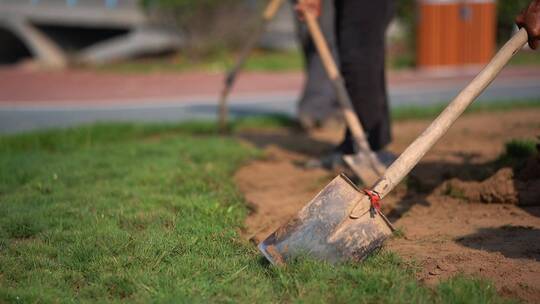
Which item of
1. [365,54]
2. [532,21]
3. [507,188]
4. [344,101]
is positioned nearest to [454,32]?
[365,54]

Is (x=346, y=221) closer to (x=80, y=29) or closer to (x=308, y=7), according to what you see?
(x=308, y=7)

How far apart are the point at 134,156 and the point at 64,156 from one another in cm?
52

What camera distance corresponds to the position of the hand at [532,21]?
337 cm

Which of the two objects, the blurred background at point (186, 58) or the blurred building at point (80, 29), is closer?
the blurred background at point (186, 58)

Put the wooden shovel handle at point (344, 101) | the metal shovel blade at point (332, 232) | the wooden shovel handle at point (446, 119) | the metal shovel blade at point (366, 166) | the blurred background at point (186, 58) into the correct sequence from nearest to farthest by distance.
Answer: the metal shovel blade at point (332, 232) < the wooden shovel handle at point (446, 119) < the metal shovel blade at point (366, 166) < the wooden shovel handle at point (344, 101) < the blurred background at point (186, 58)

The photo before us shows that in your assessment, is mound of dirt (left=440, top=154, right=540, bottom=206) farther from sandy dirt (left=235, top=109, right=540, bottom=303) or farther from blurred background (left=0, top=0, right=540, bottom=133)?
blurred background (left=0, top=0, right=540, bottom=133)

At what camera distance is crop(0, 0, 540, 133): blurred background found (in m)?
10.1

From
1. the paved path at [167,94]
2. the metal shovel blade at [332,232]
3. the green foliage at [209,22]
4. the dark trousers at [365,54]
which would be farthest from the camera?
the green foliage at [209,22]

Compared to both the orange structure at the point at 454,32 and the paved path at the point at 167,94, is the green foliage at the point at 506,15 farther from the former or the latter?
the paved path at the point at 167,94

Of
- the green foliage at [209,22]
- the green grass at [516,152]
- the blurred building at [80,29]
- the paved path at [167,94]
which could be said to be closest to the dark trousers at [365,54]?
the green grass at [516,152]

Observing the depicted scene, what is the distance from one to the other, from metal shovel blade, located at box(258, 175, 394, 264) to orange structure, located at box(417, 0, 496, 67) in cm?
1093

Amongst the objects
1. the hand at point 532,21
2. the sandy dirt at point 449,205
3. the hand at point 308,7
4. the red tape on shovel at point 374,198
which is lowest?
the sandy dirt at point 449,205

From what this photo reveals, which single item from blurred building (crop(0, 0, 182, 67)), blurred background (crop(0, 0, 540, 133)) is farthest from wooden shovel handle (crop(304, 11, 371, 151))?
blurred building (crop(0, 0, 182, 67))

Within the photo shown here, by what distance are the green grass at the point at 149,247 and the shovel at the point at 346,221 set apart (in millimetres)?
72
